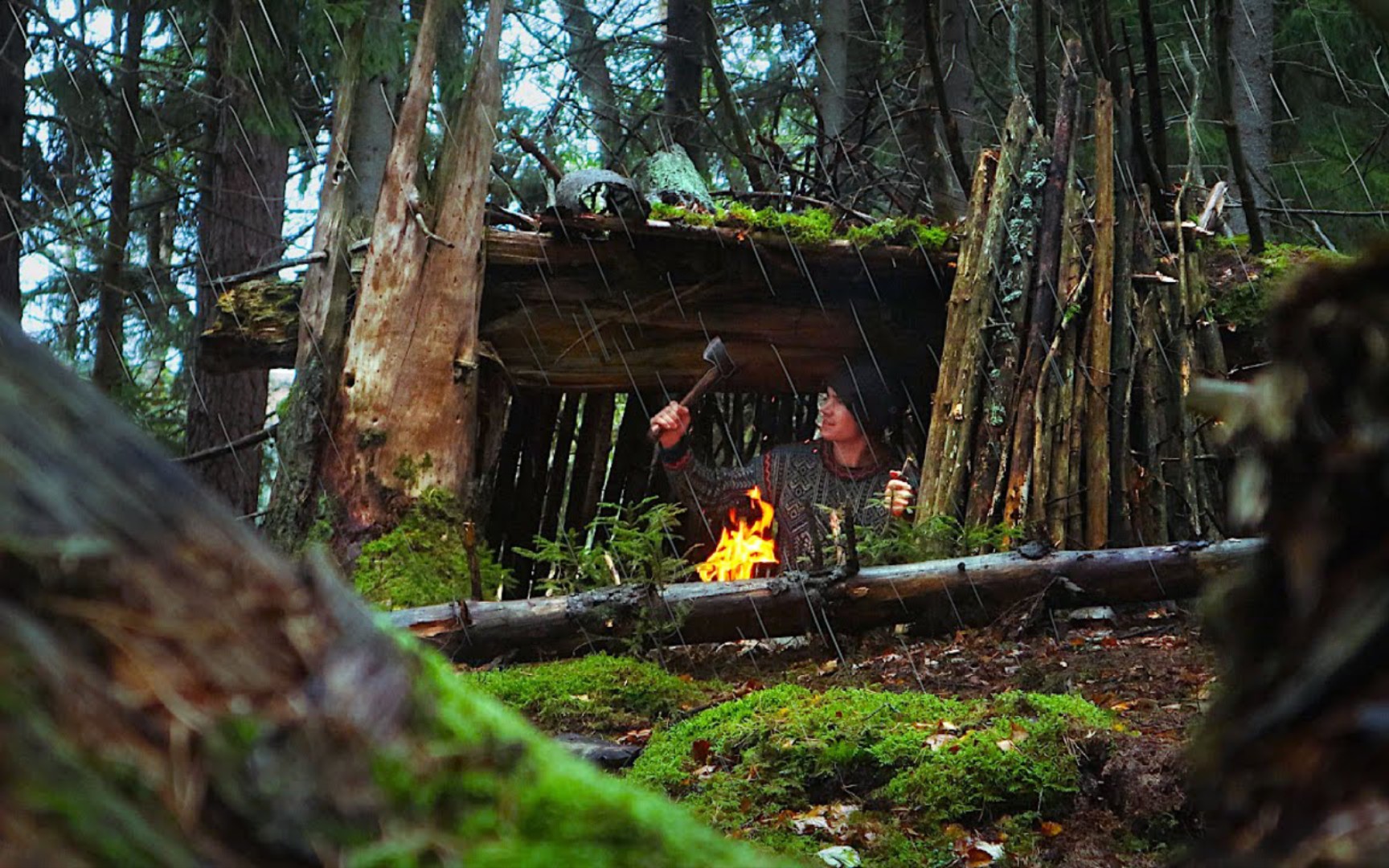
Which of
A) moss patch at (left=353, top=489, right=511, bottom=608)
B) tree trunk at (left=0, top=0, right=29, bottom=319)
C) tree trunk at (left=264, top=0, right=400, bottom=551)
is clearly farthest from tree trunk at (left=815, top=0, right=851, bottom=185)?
tree trunk at (left=0, top=0, right=29, bottom=319)

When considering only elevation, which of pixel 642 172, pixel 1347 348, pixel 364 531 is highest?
pixel 642 172

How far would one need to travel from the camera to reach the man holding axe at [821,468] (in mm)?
8836

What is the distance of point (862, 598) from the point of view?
21.3 feet

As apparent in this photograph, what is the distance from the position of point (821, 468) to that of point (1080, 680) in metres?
3.83

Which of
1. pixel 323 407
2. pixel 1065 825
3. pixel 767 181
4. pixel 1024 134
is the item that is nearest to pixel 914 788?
pixel 1065 825

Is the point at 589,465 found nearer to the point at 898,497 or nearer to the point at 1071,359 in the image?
the point at 898,497

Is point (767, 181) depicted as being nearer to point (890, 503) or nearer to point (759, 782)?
point (890, 503)

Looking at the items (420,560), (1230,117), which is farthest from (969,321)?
(420,560)

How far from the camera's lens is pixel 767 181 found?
36.4 feet

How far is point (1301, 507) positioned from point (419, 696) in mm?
745

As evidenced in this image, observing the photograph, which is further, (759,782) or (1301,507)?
(759,782)

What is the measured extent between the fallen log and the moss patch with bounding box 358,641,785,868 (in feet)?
17.3

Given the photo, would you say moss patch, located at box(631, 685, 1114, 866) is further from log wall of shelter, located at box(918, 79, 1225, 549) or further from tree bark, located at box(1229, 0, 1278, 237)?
tree bark, located at box(1229, 0, 1278, 237)

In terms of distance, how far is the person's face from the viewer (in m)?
8.88
